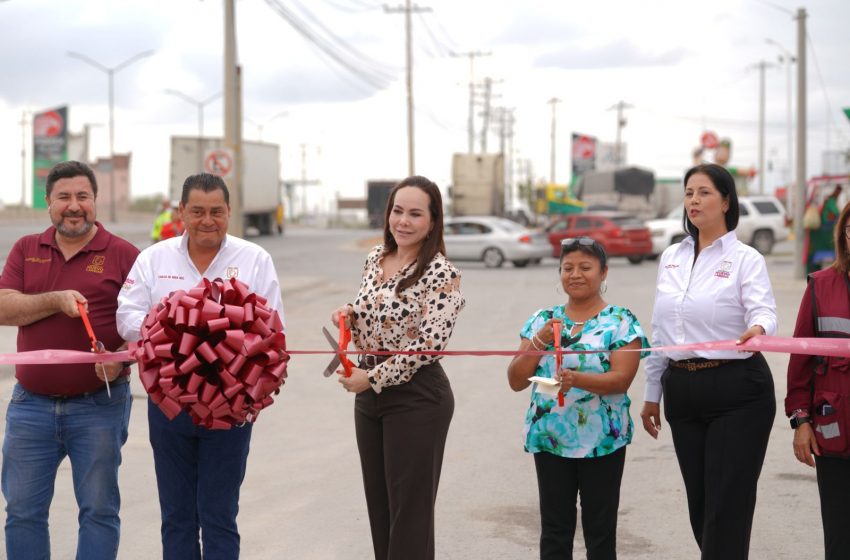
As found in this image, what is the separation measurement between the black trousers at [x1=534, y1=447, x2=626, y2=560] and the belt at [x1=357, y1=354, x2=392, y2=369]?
2.65ft

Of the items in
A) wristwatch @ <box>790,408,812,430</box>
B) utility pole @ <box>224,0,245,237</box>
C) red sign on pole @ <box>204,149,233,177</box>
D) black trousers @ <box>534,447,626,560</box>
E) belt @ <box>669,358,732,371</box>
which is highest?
utility pole @ <box>224,0,245,237</box>

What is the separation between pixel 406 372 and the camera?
4.60 m

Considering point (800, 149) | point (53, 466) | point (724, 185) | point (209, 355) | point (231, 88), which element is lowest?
point (53, 466)

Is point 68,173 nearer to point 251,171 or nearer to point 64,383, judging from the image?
point 64,383

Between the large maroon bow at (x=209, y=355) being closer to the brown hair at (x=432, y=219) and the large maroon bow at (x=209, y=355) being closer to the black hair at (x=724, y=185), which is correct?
the brown hair at (x=432, y=219)

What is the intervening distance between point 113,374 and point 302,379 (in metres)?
7.53

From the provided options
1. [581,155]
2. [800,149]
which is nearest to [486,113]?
[581,155]

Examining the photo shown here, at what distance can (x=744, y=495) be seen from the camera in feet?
15.7

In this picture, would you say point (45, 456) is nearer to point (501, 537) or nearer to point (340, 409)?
point (501, 537)

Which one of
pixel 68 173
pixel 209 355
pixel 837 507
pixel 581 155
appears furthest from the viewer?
pixel 581 155

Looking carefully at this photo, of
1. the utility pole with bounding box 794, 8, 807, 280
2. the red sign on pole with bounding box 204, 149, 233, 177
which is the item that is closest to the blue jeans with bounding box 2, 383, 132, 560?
the red sign on pole with bounding box 204, 149, 233, 177

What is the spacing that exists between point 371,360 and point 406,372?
0.77ft

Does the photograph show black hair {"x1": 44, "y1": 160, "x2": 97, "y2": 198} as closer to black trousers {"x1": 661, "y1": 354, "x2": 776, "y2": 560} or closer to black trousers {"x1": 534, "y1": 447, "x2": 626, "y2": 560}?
black trousers {"x1": 534, "y1": 447, "x2": 626, "y2": 560}

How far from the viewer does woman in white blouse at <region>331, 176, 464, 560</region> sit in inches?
182
